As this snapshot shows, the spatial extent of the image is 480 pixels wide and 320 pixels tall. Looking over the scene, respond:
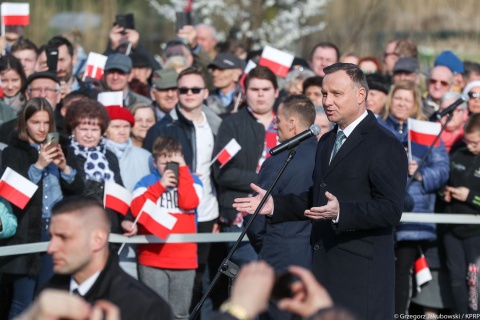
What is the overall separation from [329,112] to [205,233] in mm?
3013

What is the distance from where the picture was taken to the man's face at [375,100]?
10039 mm

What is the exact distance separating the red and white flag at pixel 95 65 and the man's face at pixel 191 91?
166 cm

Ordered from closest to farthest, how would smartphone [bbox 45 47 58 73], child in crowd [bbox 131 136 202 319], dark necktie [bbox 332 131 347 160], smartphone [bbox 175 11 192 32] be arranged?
1. dark necktie [bbox 332 131 347 160]
2. child in crowd [bbox 131 136 202 319]
3. smartphone [bbox 45 47 58 73]
4. smartphone [bbox 175 11 192 32]

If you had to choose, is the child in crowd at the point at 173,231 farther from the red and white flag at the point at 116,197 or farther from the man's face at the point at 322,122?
the man's face at the point at 322,122

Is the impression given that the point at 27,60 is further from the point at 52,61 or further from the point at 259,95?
the point at 259,95

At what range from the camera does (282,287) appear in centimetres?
396

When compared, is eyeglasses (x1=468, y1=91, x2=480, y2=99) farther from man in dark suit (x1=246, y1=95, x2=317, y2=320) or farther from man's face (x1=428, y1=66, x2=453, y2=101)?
man in dark suit (x1=246, y1=95, x2=317, y2=320)

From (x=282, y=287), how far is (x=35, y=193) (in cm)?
480

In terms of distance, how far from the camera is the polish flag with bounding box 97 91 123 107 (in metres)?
9.65

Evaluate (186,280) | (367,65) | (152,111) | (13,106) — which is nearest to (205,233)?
(186,280)

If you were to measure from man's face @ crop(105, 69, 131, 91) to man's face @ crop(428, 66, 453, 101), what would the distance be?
11.2 ft

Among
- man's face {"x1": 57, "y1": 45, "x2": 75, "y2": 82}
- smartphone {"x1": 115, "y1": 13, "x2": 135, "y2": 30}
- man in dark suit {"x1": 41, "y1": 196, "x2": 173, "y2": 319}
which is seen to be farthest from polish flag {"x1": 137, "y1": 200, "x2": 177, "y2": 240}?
smartphone {"x1": 115, "y1": 13, "x2": 135, "y2": 30}

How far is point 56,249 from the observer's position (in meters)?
4.80

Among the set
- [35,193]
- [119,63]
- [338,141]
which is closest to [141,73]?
[119,63]
